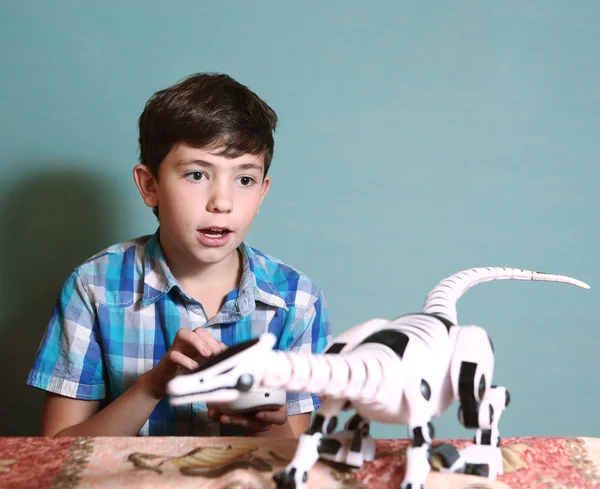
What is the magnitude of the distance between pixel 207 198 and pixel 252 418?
269 millimetres

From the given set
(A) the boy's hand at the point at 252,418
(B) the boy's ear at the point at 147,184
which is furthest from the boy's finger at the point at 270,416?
(B) the boy's ear at the point at 147,184

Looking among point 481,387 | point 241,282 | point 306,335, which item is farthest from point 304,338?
point 481,387

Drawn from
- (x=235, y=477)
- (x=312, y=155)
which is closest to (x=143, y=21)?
(x=312, y=155)

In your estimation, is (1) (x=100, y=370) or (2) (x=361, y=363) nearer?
(2) (x=361, y=363)

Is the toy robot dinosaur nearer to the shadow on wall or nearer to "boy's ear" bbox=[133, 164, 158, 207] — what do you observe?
"boy's ear" bbox=[133, 164, 158, 207]

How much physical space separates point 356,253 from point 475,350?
719mm

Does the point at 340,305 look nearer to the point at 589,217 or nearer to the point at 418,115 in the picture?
the point at 418,115

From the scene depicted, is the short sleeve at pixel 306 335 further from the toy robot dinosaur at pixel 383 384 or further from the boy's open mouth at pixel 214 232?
the toy robot dinosaur at pixel 383 384

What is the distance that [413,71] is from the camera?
1286mm

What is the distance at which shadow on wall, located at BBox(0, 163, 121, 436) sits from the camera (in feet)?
4.09

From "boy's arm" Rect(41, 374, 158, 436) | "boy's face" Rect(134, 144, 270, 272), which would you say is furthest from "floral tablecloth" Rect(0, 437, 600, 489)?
"boy's face" Rect(134, 144, 270, 272)

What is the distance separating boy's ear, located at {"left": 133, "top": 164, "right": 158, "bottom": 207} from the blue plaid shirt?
70 millimetres

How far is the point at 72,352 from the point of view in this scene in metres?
0.96

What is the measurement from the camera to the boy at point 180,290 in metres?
0.88
